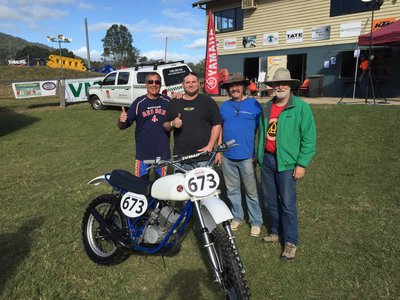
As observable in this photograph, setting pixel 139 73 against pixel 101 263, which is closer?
pixel 101 263

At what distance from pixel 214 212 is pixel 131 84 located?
39.2 ft

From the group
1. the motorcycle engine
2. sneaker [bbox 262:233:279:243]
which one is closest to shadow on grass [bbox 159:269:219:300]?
the motorcycle engine

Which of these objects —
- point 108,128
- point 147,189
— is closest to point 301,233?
point 147,189

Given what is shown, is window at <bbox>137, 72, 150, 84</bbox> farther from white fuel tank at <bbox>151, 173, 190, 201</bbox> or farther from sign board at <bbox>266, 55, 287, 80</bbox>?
white fuel tank at <bbox>151, 173, 190, 201</bbox>

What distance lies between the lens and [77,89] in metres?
17.5

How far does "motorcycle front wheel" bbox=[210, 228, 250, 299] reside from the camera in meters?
2.48

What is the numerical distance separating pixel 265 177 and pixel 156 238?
136 cm

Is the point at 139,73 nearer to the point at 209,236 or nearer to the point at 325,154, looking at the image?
the point at 325,154

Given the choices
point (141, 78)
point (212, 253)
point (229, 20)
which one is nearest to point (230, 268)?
point (212, 253)

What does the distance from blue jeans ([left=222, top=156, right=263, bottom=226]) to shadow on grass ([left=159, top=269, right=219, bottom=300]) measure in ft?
3.44

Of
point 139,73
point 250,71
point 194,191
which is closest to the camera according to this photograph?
point 194,191

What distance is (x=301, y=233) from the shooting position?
402cm

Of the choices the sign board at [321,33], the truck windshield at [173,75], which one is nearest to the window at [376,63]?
the sign board at [321,33]

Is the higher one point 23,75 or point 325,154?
point 23,75
